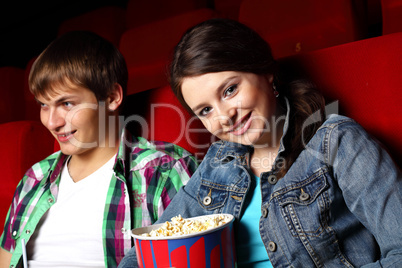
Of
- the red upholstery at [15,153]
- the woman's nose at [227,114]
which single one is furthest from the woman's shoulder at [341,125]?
the red upholstery at [15,153]

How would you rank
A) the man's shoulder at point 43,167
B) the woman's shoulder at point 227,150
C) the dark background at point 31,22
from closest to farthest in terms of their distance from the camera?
1. the woman's shoulder at point 227,150
2. the man's shoulder at point 43,167
3. the dark background at point 31,22

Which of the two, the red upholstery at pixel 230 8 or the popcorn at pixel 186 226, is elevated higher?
the red upholstery at pixel 230 8

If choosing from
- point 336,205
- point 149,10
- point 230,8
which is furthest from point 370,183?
point 149,10

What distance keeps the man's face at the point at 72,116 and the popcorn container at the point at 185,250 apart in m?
0.36

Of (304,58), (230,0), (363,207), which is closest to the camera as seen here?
(363,207)

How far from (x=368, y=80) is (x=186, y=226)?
367 millimetres

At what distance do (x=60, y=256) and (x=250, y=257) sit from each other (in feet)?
1.25

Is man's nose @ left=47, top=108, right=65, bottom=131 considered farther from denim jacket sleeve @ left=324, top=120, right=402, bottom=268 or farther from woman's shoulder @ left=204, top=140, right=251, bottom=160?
denim jacket sleeve @ left=324, top=120, right=402, bottom=268

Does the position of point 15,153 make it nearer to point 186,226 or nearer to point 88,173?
point 88,173

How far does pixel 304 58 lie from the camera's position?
765mm

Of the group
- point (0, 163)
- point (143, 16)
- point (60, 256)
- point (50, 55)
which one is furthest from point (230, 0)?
point (60, 256)

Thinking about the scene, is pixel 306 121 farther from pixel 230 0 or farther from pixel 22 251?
pixel 230 0

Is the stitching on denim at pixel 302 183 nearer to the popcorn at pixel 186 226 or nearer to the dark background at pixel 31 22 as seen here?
the popcorn at pixel 186 226

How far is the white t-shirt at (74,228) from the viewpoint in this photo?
2.68 feet
